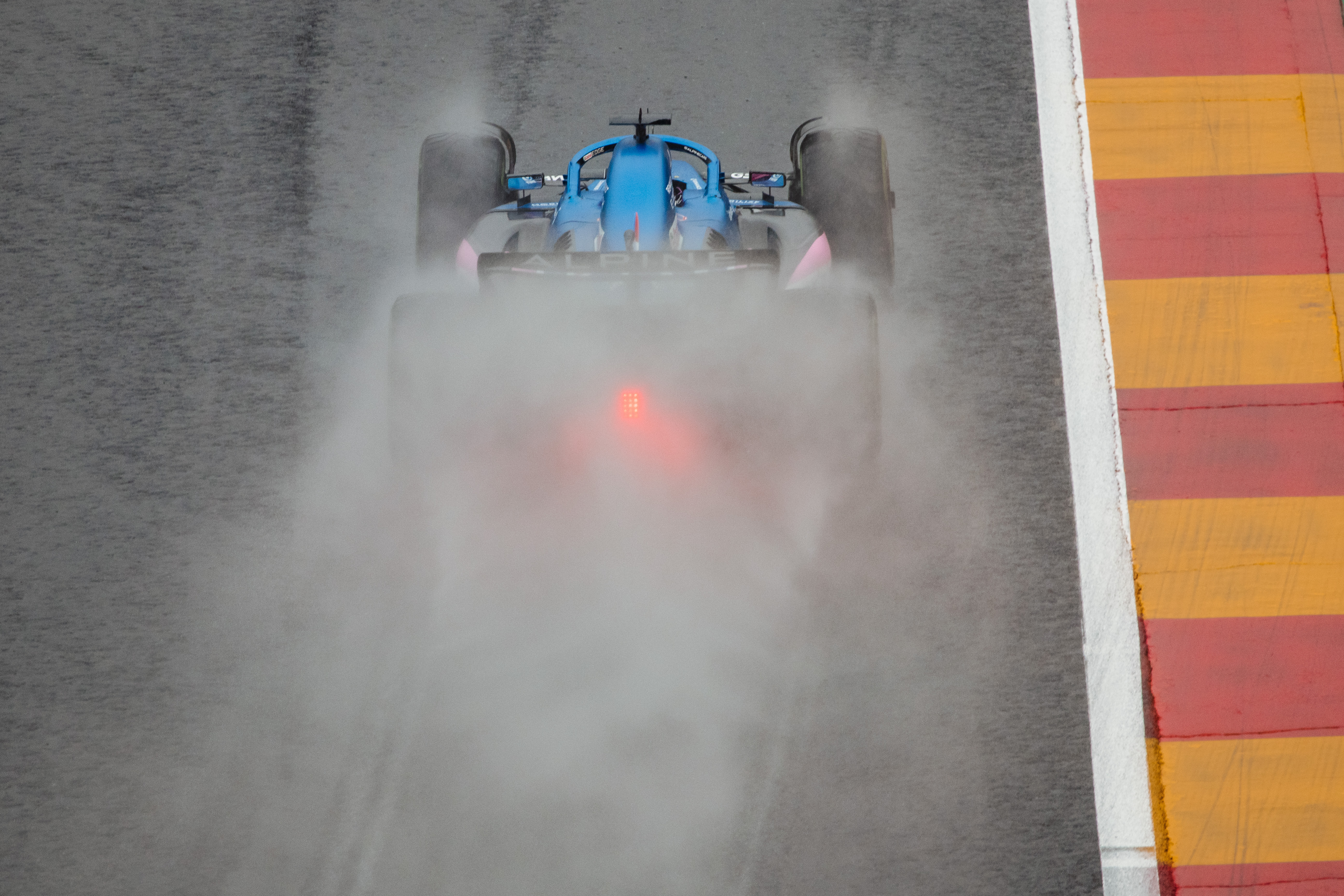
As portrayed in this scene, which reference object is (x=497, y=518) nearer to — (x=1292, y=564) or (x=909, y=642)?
(x=909, y=642)

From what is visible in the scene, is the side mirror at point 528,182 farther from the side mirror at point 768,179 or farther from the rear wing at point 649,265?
the rear wing at point 649,265

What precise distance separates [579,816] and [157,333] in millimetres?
2875

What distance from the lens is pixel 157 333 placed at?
15.8 feet

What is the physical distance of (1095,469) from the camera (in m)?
4.52

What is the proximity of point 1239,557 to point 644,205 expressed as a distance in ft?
9.43

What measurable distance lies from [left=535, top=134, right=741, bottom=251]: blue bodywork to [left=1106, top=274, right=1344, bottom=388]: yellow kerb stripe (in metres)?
1.87

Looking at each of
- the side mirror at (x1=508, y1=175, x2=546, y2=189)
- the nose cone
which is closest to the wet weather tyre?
the nose cone

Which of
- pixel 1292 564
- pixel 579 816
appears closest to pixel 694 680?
pixel 579 816

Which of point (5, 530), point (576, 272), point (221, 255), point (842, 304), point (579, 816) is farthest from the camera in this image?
point (221, 255)

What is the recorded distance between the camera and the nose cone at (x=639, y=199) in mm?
3838

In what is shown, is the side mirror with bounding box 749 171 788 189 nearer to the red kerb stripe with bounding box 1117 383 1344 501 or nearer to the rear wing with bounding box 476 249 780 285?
the rear wing with bounding box 476 249 780 285

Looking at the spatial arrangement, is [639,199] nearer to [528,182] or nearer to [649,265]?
[649,265]

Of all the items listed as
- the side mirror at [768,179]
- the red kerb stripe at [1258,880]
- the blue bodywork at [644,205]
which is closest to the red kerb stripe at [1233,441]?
the red kerb stripe at [1258,880]

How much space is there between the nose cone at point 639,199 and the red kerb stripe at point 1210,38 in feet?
8.02
